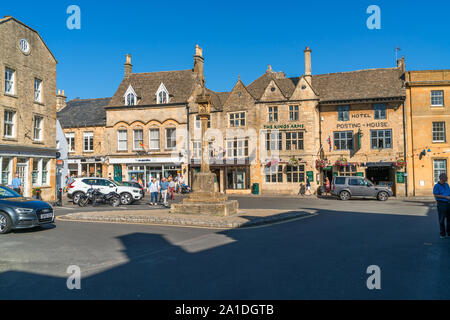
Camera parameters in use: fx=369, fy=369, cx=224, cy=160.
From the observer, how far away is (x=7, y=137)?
909 inches

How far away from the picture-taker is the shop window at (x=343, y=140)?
33.2 m

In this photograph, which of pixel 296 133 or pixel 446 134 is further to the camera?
pixel 296 133

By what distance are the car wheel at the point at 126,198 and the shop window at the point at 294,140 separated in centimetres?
1694

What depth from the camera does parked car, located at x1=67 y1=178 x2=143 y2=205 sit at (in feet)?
75.8

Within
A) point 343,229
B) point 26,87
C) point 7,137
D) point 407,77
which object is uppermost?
point 407,77

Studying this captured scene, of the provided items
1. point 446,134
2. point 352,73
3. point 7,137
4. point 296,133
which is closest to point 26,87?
point 7,137

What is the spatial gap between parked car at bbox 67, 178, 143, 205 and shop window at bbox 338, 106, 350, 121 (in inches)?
776

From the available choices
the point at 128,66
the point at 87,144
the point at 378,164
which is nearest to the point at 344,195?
the point at 378,164

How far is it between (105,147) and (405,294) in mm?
37986

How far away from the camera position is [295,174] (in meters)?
34.1

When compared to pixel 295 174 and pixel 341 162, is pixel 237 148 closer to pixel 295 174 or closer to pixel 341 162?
pixel 295 174

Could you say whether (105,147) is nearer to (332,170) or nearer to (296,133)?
(296,133)

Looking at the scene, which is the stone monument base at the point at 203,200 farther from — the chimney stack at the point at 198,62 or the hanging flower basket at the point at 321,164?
the chimney stack at the point at 198,62

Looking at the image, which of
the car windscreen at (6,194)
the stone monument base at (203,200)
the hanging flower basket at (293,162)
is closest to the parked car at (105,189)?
the stone monument base at (203,200)
